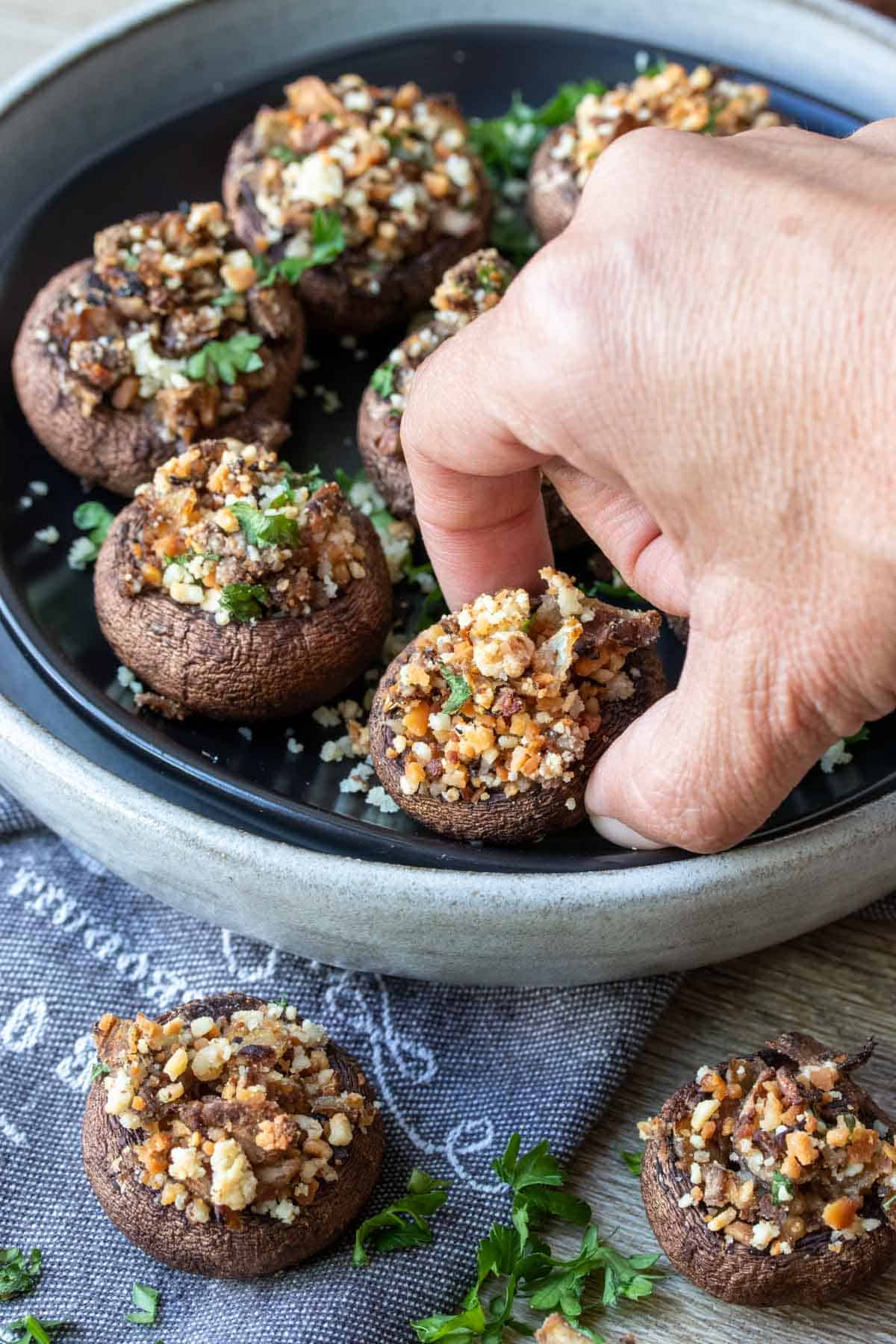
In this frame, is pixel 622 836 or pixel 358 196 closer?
pixel 622 836

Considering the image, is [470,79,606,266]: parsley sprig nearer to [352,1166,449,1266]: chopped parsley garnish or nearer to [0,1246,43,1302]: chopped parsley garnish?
[352,1166,449,1266]: chopped parsley garnish

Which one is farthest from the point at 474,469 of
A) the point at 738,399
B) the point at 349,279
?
the point at 349,279

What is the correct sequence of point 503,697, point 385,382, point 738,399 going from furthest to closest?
point 385,382
point 503,697
point 738,399

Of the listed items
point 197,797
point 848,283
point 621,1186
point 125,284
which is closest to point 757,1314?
point 621,1186

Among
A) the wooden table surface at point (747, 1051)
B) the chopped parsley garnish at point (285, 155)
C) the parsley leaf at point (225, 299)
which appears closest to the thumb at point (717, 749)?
the wooden table surface at point (747, 1051)

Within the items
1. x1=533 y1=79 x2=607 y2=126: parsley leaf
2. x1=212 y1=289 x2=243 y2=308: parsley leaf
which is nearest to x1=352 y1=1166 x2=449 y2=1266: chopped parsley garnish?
x1=212 y1=289 x2=243 y2=308: parsley leaf

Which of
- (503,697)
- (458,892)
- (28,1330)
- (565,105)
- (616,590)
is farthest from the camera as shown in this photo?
(565,105)

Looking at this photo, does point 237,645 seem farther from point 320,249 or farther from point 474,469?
point 320,249

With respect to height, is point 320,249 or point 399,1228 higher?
point 320,249
